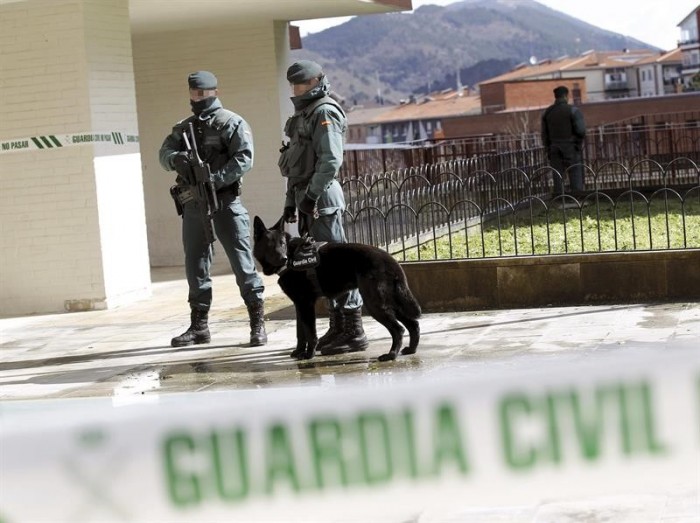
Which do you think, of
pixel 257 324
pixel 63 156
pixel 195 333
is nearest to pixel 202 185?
pixel 257 324

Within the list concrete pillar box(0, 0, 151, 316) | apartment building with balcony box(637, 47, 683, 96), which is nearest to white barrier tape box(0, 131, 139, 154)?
concrete pillar box(0, 0, 151, 316)

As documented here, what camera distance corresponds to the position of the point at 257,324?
30.5 feet

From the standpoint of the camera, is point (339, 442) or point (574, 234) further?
point (574, 234)

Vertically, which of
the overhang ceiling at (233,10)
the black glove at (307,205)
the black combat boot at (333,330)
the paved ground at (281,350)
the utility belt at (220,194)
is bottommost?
the paved ground at (281,350)

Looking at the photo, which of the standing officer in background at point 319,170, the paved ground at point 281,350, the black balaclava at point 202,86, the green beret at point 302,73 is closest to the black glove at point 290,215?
the standing officer in background at point 319,170

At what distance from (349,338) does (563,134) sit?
32.6 feet

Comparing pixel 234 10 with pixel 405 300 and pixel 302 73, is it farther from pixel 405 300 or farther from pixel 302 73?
pixel 405 300

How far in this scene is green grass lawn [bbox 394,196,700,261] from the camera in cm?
1083

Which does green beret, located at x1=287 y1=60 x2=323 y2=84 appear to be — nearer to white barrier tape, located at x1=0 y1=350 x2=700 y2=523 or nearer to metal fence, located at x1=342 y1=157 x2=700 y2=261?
metal fence, located at x1=342 y1=157 x2=700 y2=261

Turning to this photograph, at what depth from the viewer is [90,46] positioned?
12133 millimetres

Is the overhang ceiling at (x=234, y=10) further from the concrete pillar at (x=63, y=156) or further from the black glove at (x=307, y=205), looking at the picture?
the black glove at (x=307, y=205)

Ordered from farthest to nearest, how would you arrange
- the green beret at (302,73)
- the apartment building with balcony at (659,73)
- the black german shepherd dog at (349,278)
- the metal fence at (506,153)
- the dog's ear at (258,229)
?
1. the apartment building with balcony at (659,73)
2. the metal fence at (506,153)
3. the green beret at (302,73)
4. the dog's ear at (258,229)
5. the black german shepherd dog at (349,278)

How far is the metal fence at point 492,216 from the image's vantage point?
438 inches

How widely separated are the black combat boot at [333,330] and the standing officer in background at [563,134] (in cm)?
950
